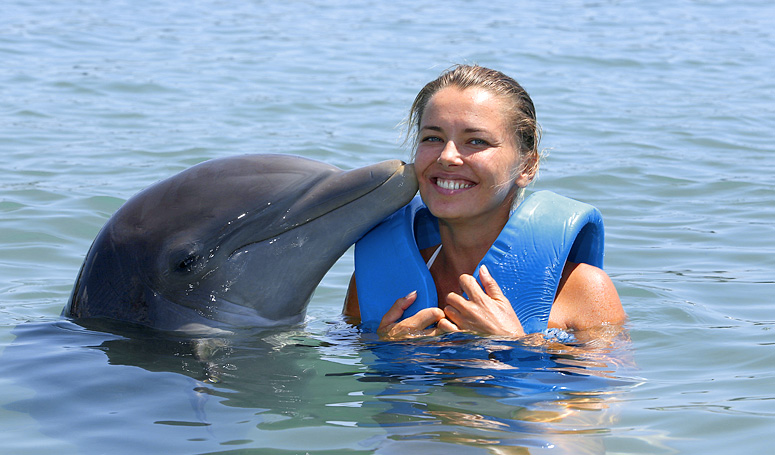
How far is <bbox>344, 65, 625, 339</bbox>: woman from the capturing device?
538 centimetres

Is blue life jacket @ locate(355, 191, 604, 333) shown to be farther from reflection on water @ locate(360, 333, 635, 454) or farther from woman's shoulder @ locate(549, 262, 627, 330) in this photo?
reflection on water @ locate(360, 333, 635, 454)

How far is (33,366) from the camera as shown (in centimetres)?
541

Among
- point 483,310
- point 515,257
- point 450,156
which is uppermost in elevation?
point 450,156

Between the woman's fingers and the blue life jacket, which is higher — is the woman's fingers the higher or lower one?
the lower one

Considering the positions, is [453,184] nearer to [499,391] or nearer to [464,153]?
[464,153]

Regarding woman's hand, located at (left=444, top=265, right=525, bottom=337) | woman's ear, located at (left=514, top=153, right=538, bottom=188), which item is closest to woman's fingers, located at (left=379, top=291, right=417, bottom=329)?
woman's hand, located at (left=444, top=265, right=525, bottom=337)

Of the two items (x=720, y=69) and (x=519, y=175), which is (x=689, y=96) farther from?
(x=519, y=175)

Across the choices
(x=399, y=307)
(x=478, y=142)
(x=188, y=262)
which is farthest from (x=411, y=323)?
(x=188, y=262)

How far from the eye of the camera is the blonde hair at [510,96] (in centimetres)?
554

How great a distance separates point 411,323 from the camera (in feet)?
18.0

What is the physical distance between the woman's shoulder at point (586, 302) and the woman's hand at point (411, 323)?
0.65 metres

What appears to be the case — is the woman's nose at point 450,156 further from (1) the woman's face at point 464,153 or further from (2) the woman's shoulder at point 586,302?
(2) the woman's shoulder at point 586,302

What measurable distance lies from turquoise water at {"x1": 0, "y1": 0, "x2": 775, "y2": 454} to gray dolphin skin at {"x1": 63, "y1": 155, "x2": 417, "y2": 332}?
0.75 ft

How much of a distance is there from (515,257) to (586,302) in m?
0.45
